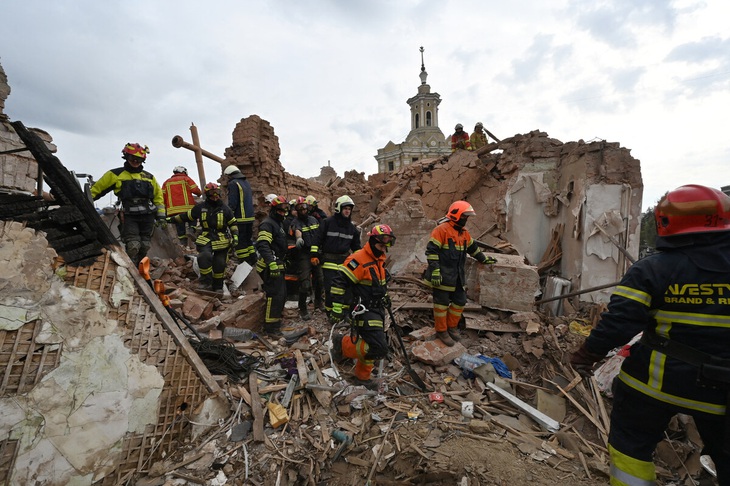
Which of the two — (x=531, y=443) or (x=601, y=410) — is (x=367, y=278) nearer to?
(x=531, y=443)

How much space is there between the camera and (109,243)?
300cm

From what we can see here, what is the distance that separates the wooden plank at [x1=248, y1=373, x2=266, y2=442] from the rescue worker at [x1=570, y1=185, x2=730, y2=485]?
2.76 meters

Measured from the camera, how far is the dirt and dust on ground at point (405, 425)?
2762 mm

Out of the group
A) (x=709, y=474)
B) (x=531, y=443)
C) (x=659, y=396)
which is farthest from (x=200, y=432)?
(x=709, y=474)

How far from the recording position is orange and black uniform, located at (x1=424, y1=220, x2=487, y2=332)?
4715 millimetres

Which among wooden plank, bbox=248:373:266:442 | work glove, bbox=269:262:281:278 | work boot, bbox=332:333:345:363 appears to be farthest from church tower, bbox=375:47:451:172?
wooden plank, bbox=248:373:266:442

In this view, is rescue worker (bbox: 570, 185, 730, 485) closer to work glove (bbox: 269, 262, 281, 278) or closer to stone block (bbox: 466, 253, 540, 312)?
stone block (bbox: 466, 253, 540, 312)

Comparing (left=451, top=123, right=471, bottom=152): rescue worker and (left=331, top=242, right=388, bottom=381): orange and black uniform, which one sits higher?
(left=451, top=123, right=471, bottom=152): rescue worker

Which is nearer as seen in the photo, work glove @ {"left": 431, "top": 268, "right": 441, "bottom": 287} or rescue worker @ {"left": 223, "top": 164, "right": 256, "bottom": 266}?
work glove @ {"left": 431, "top": 268, "right": 441, "bottom": 287}

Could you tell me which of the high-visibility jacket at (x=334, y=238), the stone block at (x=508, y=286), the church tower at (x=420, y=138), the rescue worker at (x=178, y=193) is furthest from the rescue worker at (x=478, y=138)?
the church tower at (x=420, y=138)

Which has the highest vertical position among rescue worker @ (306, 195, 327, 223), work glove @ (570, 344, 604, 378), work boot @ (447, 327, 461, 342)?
rescue worker @ (306, 195, 327, 223)

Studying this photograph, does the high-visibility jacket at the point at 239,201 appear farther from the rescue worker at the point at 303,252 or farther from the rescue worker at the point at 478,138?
the rescue worker at the point at 478,138

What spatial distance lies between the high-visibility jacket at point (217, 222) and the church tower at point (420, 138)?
39105mm

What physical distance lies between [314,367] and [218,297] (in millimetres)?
2851
